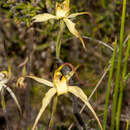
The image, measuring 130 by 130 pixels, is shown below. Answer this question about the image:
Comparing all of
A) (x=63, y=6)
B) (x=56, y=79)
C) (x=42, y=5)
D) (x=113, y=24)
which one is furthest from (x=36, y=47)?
(x=56, y=79)

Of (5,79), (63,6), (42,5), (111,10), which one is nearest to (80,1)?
(111,10)

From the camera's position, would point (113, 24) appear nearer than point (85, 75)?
Yes

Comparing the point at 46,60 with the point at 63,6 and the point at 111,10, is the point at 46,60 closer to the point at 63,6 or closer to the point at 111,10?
the point at 111,10

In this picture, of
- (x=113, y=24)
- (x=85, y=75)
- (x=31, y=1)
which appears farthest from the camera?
(x=85, y=75)

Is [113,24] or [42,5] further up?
[42,5]

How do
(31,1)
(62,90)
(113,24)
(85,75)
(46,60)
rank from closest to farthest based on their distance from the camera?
(62,90), (31,1), (113,24), (85,75), (46,60)

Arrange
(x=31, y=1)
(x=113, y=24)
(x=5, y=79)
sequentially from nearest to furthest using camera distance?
(x=5, y=79) < (x=31, y=1) < (x=113, y=24)

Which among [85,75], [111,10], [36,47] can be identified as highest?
[111,10]

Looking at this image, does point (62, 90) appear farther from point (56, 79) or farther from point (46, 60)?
point (46, 60)

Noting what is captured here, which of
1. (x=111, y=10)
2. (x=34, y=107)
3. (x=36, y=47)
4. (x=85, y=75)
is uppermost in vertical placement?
(x=111, y=10)
